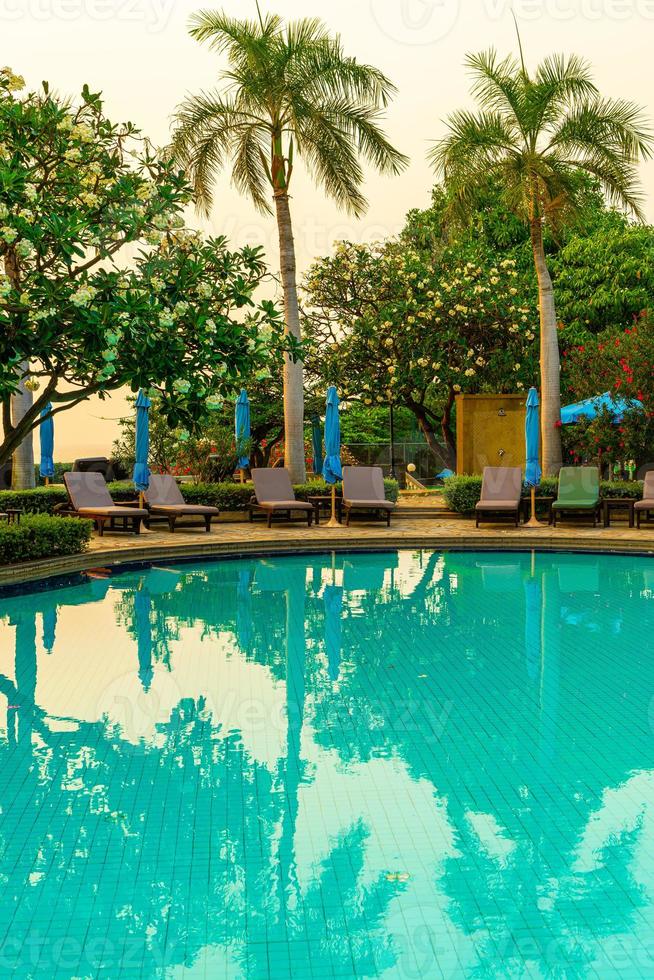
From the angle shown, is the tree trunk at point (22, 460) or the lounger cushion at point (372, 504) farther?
the tree trunk at point (22, 460)

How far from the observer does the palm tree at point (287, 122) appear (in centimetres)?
1878

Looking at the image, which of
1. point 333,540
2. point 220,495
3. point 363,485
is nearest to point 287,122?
point 363,485

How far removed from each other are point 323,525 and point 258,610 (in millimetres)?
7403

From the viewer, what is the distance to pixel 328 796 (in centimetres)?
539

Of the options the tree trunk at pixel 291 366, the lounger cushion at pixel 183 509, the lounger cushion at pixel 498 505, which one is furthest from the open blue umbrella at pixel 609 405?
the lounger cushion at pixel 183 509

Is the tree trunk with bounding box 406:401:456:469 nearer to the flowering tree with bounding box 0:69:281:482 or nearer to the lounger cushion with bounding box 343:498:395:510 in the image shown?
the lounger cushion with bounding box 343:498:395:510

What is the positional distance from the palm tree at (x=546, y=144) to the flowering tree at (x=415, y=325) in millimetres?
6530

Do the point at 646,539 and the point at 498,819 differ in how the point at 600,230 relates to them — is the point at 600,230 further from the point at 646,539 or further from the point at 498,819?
the point at 498,819

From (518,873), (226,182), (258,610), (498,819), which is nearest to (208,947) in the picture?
(518,873)

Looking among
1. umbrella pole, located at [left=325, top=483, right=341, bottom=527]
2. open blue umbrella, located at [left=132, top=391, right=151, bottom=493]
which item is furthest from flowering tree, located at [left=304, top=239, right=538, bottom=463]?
open blue umbrella, located at [left=132, top=391, right=151, bottom=493]

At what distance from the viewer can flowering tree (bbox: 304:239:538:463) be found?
90.6 ft

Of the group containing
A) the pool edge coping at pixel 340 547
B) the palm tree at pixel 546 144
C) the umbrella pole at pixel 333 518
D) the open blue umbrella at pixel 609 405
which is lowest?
the pool edge coping at pixel 340 547

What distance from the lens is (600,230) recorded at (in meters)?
31.8

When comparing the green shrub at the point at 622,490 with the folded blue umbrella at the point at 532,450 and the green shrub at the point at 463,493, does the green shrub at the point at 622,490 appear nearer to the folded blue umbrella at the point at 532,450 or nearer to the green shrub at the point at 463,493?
the folded blue umbrella at the point at 532,450
